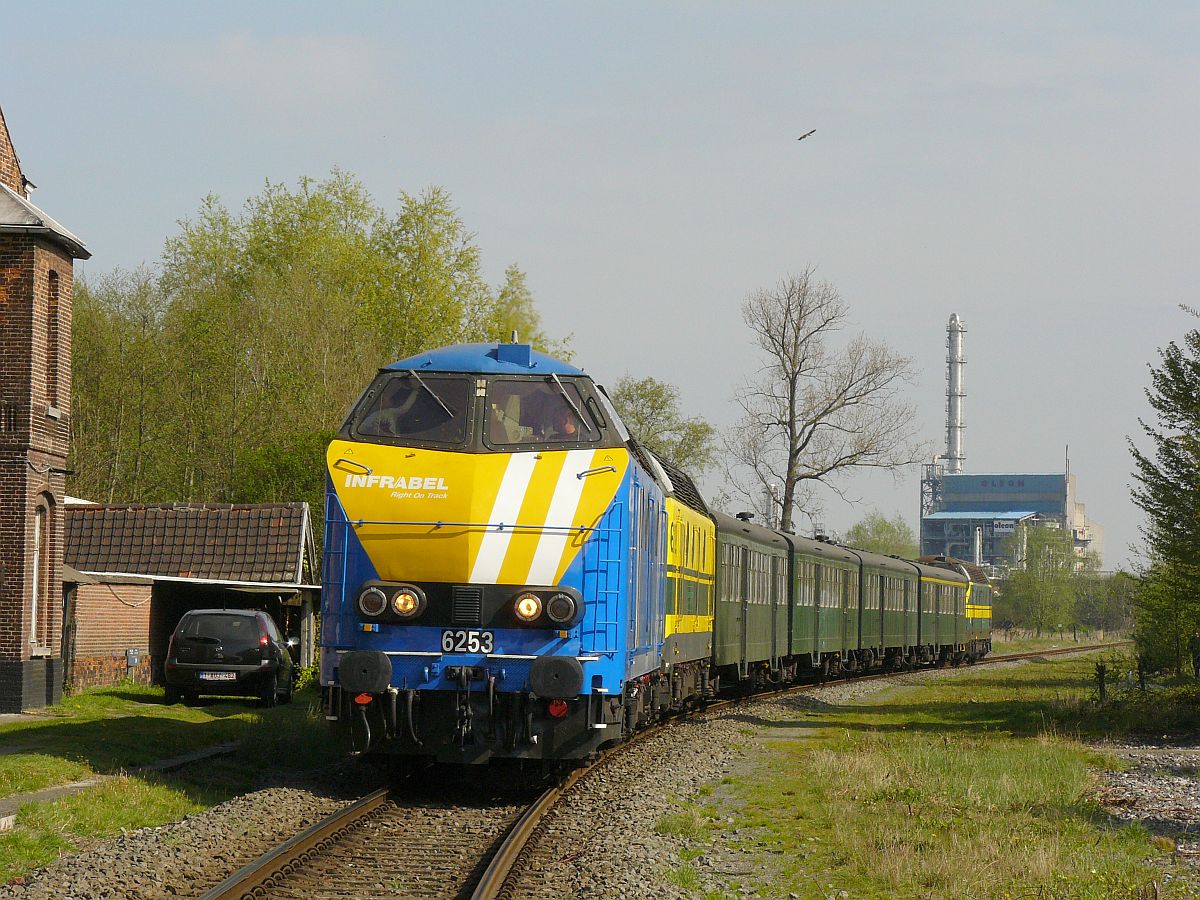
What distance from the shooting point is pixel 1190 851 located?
10.6 m

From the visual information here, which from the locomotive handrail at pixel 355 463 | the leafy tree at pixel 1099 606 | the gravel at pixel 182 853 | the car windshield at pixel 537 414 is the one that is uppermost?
the car windshield at pixel 537 414

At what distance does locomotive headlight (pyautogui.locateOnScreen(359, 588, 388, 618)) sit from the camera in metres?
11.7

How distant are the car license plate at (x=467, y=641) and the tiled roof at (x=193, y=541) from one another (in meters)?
18.1

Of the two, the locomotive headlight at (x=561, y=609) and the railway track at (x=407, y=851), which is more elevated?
the locomotive headlight at (x=561, y=609)

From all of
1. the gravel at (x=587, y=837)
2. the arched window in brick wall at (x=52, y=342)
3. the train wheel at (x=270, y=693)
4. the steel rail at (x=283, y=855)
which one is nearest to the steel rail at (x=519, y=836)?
the gravel at (x=587, y=837)

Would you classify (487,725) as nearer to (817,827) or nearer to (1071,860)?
(817,827)

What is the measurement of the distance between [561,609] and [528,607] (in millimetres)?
263

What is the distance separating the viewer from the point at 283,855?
9.20 metres

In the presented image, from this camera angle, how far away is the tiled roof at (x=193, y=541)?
2922cm

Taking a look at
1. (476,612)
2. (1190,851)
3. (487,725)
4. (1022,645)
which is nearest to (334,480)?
(476,612)

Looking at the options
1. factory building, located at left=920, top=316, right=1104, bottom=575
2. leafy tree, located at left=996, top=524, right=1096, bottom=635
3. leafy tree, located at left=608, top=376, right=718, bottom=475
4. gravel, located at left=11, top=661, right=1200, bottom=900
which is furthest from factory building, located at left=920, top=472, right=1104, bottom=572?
gravel, located at left=11, top=661, right=1200, bottom=900

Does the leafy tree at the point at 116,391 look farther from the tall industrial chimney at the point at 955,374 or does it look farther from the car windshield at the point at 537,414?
the tall industrial chimney at the point at 955,374

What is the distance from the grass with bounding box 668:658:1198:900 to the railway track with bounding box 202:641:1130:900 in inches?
49.4

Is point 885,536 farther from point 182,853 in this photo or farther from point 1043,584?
point 182,853
